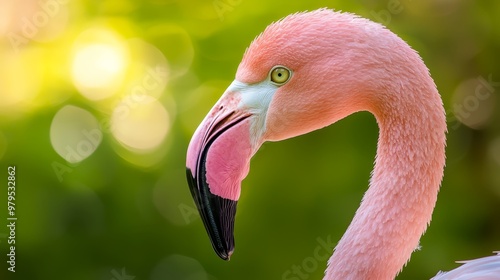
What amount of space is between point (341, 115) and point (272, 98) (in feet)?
0.41

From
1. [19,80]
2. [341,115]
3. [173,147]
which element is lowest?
[341,115]

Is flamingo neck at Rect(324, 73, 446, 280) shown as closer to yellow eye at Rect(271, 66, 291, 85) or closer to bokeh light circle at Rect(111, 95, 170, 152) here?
yellow eye at Rect(271, 66, 291, 85)

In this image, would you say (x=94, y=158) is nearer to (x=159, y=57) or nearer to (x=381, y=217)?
(x=159, y=57)

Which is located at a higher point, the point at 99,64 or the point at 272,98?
the point at 99,64

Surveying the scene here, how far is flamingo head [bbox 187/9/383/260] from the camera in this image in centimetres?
107

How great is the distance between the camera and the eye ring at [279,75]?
1.09 meters

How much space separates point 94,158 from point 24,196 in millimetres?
294

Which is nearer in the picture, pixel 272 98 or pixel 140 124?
pixel 272 98

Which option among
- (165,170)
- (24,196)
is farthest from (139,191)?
(24,196)

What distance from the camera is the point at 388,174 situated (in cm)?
112

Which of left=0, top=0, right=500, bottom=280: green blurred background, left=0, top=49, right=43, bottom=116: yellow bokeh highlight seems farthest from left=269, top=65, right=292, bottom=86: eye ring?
left=0, top=49, right=43, bottom=116: yellow bokeh highlight

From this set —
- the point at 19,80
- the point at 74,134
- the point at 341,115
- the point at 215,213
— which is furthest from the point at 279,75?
the point at 19,80

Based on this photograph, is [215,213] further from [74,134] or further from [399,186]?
[74,134]

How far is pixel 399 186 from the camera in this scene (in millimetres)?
1106
